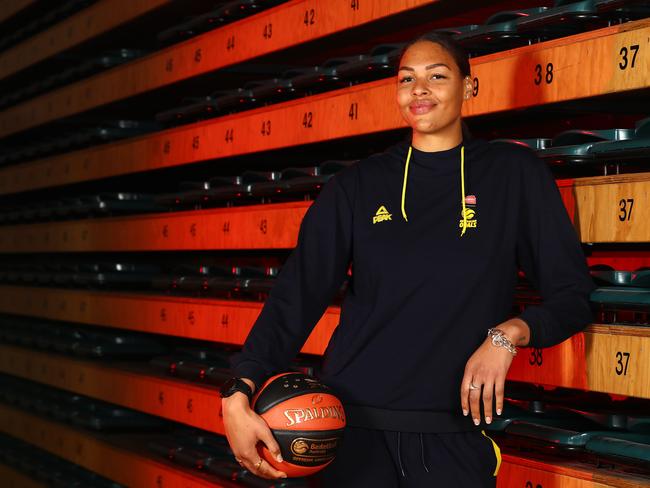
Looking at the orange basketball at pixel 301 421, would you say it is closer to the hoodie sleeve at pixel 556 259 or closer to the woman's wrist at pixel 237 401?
the woman's wrist at pixel 237 401

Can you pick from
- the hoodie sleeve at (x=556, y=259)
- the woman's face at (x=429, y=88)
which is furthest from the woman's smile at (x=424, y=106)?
the hoodie sleeve at (x=556, y=259)

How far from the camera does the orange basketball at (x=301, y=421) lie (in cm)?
249

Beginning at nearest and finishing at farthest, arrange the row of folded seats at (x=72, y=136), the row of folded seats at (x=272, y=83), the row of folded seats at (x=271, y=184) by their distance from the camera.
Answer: the row of folded seats at (x=271, y=184)
the row of folded seats at (x=272, y=83)
the row of folded seats at (x=72, y=136)

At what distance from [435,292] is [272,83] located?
210 cm

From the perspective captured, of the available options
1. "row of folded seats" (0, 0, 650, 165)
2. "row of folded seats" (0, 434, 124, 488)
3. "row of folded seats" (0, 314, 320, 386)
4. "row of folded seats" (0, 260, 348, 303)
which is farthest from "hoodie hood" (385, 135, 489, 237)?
"row of folded seats" (0, 434, 124, 488)

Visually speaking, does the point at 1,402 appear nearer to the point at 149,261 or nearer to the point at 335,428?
the point at 149,261

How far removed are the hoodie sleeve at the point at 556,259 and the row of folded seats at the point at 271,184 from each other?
241 millimetres

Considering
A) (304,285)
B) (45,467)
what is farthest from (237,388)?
(45,467)

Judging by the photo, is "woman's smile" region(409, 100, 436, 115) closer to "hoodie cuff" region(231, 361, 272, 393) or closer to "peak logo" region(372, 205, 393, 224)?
"peak logo" region(372, 205, 393, 224)

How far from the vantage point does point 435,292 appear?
248 cm

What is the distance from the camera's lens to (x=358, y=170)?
2.71m

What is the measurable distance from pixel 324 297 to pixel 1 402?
500cm

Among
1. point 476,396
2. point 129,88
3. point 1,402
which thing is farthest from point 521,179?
point 1,402

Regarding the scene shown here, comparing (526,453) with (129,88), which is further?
(129,88)
